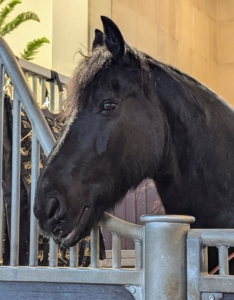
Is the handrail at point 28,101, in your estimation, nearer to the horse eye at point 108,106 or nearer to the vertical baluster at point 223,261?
the horse eye at point 108,106

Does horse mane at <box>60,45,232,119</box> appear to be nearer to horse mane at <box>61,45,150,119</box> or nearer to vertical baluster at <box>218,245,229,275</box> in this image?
horse mane at <box>61,45,150,119</box>

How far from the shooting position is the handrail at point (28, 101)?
119 centimetres

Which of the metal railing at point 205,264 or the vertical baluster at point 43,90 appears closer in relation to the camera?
the metal railing at point 205,264

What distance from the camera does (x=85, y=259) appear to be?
1740 mm

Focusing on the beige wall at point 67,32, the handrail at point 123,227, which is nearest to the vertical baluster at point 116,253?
the handrail at point 123,227

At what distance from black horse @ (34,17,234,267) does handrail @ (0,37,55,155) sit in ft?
0.19

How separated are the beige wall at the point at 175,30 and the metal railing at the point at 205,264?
9.42 ft

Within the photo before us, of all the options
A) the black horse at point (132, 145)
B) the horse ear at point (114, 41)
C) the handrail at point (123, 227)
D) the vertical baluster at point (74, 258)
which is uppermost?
the horse ear at point (114, 41)

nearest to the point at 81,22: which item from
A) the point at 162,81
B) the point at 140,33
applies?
the point at 140,33

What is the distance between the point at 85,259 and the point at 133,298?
73cm

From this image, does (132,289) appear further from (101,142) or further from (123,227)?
(101,142)

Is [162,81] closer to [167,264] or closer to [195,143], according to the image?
[195,143]

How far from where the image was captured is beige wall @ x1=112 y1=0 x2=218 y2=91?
12.5 ft

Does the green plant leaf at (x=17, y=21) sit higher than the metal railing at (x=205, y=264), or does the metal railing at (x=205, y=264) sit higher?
the green plant leaf at (x=17, y=21)
